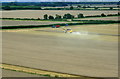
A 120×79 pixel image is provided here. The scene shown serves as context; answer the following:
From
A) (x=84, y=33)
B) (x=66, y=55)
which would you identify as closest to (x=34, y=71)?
(x=66, y=55)

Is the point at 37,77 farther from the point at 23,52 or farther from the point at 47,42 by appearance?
the point at 47,42

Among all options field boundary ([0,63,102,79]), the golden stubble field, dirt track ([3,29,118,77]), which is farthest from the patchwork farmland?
the golden stubble field

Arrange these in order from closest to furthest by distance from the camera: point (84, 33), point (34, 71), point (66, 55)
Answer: point (34, 71)
point (66, 55)
point (84, 33)

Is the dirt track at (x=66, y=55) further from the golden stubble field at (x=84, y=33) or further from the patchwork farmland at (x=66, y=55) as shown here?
the golden stubble field at (x=84, y=33)

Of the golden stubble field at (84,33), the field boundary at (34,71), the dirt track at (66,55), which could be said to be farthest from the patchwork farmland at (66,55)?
the golden stubble field at (84,33)

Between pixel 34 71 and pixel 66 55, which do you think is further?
pixel 66 55

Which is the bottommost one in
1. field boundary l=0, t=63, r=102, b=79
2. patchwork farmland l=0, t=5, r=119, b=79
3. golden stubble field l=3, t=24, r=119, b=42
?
field boundary l=0, t=63, r=102, b=79

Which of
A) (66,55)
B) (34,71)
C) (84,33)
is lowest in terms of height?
(34,71)

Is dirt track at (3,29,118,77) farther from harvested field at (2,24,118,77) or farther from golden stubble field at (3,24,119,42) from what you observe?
golden stubble field at (3,24,119,42)

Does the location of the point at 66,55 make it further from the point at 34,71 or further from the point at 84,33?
the point at 84,33
